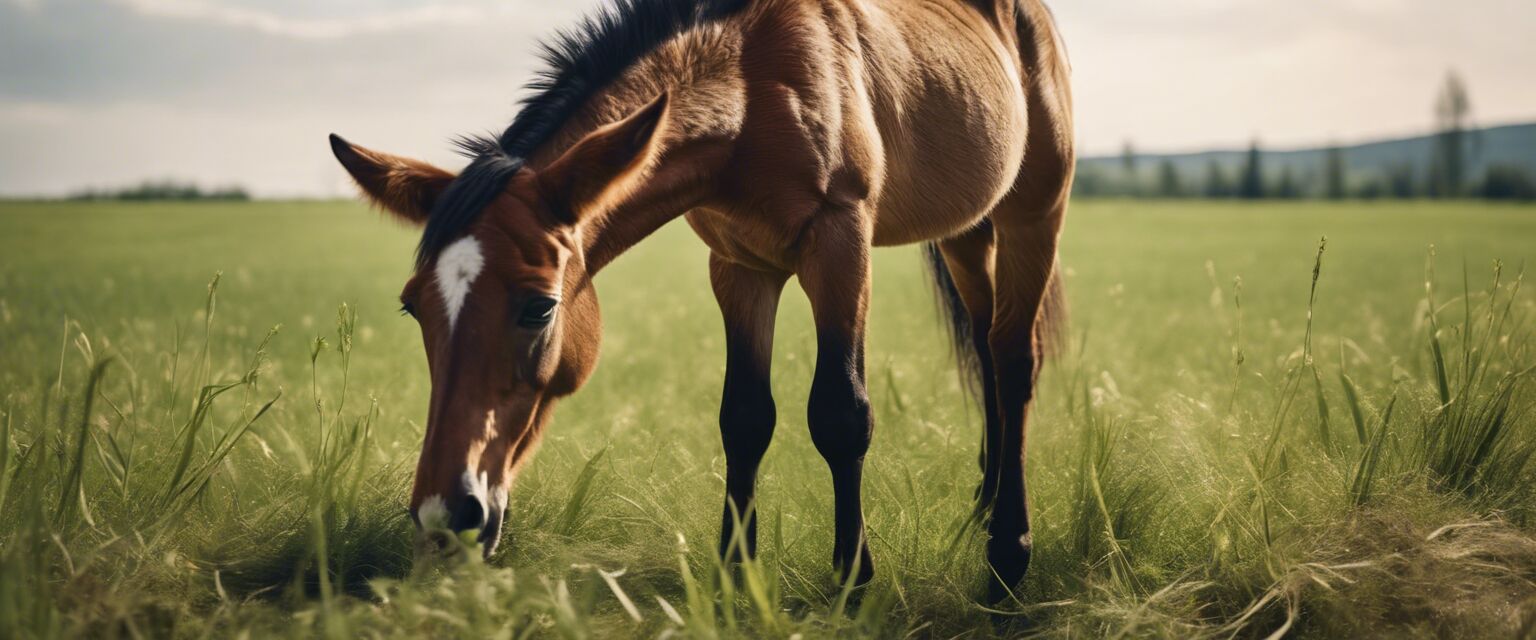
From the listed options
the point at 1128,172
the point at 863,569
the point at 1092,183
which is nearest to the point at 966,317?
the point at 863,569

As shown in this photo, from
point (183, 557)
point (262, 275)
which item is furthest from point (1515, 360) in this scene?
point (262, 275)

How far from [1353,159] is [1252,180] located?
2536 inches

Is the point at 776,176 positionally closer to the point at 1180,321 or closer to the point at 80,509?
the point at 80,509

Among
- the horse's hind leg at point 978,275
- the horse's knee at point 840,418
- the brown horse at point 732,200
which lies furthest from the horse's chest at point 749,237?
the horse's hind leg at point 978,275

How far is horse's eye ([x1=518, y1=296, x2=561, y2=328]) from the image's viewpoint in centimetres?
280

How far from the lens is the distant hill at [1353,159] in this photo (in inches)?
4158

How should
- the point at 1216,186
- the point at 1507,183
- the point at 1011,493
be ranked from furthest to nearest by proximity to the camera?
the point at 1216,186, the point at 1507,183, the point at 1011,493

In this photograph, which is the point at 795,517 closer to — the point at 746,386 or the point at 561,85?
the point at 746,386

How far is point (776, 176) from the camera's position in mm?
3475

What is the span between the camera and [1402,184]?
292ft

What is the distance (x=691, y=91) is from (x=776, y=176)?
0.41 m

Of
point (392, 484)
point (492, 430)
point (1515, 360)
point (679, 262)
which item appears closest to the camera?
point (492, 430)

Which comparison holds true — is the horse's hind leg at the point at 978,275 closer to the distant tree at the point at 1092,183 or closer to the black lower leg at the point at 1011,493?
the black lower leg at the point at 1011,493

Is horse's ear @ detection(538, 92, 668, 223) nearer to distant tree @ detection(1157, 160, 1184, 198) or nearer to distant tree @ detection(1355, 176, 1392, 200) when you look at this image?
distant tree @ detection(1157, 160, 1184, 198)
